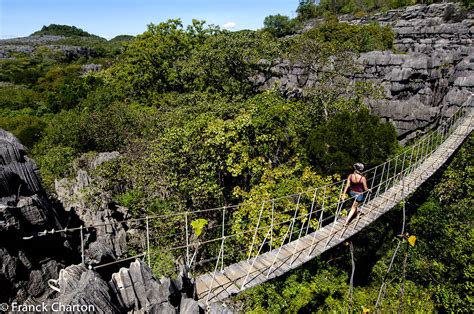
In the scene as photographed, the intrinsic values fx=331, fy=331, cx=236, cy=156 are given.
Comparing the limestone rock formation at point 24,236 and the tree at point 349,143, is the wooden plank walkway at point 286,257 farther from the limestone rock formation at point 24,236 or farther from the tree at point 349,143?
the limestone rock formation at point 24,236

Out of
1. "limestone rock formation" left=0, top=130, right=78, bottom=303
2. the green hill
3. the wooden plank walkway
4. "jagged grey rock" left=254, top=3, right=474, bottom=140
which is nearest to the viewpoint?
"limestone rock formation" left=0, top=130, right=78, bottom=303

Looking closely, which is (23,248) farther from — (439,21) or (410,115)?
(439,21)

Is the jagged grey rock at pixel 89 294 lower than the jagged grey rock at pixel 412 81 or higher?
lower

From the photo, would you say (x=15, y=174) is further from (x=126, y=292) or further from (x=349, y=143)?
(x=349, y=143)

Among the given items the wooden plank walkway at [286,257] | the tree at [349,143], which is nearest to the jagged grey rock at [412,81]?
the tree at [349,143]

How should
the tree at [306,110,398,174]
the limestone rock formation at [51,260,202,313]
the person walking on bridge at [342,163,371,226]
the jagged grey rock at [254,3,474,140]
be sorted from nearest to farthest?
1. the limestone rock formation at [51,260,202,313]
2. the person walking on bridge at [342,163,371,226]
3. the tree at [306,110,398,174]
4. the jagged grey rock at [254,3,474,140]

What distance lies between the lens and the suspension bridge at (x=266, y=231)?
166 inches

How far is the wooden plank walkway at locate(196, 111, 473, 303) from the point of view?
A: 4.06 metres

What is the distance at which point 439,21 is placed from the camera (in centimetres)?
2712

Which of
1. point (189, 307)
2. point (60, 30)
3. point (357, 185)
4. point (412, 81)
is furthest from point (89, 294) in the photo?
point (60, 30)

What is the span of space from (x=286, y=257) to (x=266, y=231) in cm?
205

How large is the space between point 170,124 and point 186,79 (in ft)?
23.1

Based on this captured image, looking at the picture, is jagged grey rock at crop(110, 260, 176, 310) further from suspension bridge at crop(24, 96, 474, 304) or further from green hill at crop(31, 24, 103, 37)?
green hill at crop(31, 24, 103, 37)

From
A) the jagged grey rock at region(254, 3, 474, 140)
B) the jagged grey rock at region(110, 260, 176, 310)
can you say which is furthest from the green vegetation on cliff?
the jagged grey rock at region(110, 260, 176, 310)
